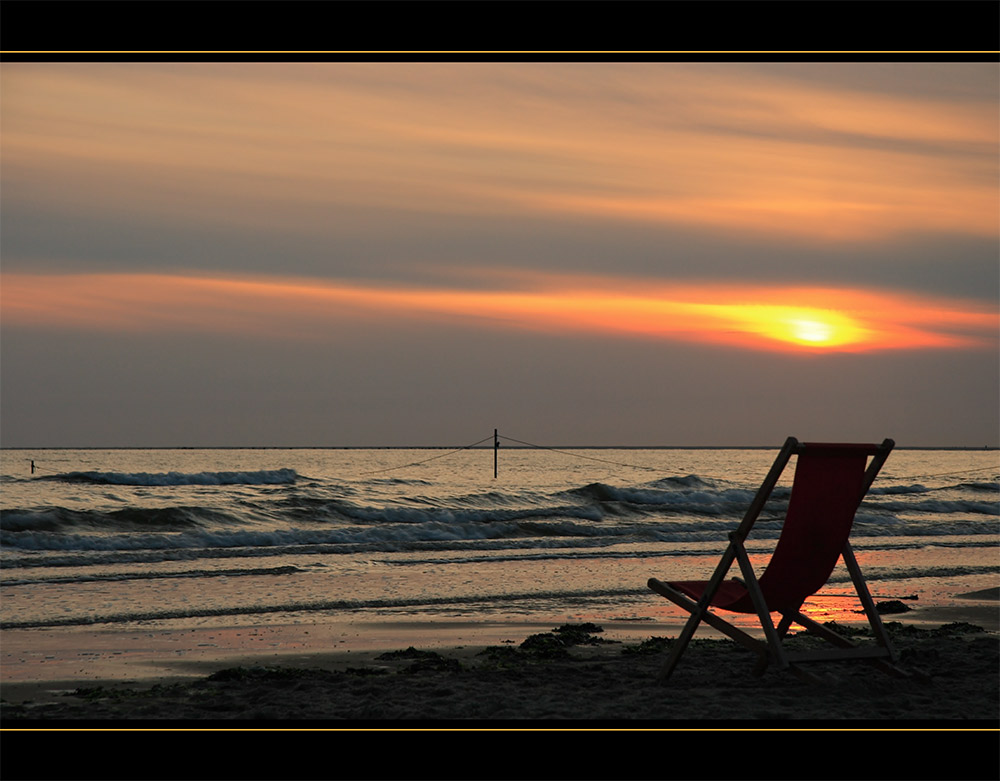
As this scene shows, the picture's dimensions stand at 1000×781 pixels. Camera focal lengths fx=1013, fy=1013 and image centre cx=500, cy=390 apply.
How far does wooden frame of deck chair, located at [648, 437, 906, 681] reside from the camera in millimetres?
5312

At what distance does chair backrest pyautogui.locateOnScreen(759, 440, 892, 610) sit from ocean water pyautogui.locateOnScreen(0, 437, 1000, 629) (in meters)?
3.54

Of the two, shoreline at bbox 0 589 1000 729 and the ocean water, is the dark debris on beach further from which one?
the ocean water

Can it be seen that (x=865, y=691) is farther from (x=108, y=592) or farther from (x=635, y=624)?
(x=108, y=592)

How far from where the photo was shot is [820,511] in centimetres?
543

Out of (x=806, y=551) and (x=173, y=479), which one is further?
(x=173, y=479)

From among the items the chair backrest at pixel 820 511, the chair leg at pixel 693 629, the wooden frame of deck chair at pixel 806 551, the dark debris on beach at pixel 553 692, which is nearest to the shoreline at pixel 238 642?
the dark debris on beach at pixel 553 692

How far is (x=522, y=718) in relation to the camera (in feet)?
16.1

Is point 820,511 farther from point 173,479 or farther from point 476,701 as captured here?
point 173,479

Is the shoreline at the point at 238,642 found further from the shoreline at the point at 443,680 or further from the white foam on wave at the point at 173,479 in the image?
the white foam on wave at the point at 173,479

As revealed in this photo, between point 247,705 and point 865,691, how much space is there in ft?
10.8

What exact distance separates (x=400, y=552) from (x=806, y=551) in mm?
10778

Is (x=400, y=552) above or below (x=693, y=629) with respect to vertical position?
below

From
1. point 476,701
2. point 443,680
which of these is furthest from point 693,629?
point 443,680
